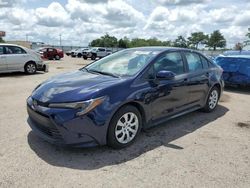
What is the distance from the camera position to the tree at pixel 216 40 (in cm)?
8188

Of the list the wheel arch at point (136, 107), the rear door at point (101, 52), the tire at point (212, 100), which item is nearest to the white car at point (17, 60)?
the tire at point (212, 100)

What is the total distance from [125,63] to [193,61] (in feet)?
5.67

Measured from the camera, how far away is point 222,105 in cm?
795

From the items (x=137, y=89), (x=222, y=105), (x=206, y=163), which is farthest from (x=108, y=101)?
(x=222, y=105)

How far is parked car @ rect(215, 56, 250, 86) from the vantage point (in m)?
10.3

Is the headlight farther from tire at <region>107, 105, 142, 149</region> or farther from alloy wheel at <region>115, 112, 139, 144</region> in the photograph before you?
alloy wheel at <region>115, 112, 139, 144</region>

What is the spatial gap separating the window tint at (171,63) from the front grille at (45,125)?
2019 millimetres

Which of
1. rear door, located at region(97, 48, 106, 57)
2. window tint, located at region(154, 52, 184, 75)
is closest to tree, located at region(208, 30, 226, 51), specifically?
rear door, located at region(97, 48, 106, 57)

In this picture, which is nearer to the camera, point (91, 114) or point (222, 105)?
point (91, 114)

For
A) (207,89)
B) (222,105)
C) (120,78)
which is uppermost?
(120,78)

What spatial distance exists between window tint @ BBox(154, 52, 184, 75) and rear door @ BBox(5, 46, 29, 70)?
31.5 feet

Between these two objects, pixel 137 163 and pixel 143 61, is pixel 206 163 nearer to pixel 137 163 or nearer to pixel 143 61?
pixel 137 163

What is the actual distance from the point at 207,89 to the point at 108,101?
3.15 m

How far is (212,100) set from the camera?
7051 millimetres
